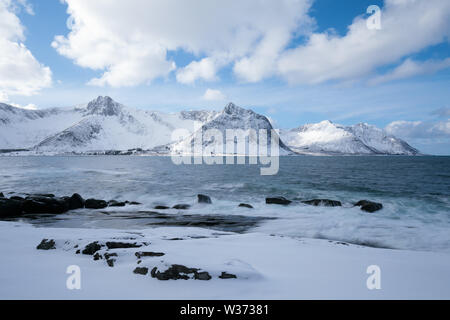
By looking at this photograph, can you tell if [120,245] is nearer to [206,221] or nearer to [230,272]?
[230,272]

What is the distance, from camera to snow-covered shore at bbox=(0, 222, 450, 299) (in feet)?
13.9

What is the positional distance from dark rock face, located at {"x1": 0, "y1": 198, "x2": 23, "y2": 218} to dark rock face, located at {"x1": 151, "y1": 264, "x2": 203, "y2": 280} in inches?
697

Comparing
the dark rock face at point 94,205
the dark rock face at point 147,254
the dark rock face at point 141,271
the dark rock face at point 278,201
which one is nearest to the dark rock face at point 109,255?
the dark rock face at point 147,254

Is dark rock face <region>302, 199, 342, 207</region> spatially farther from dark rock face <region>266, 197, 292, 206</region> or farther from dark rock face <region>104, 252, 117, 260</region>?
dark rock face <region>104, 252, 117, 260</region>

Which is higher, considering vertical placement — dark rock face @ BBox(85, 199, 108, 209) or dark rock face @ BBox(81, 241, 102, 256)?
dark rock face @ BBox(81, 241, 102, 256)

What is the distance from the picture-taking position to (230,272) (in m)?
4.80

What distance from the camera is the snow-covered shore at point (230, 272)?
4230mm

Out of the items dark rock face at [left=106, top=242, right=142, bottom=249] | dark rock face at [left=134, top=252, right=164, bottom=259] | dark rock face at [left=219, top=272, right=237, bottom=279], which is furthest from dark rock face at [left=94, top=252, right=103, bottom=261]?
dark rock face at [left=219, top=272, right=237, bottom=279]

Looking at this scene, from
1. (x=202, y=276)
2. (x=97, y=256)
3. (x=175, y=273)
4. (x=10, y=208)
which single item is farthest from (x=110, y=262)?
(x=10, y=208)

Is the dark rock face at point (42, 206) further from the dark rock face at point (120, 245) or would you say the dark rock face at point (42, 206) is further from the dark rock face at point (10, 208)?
the dark rock face at point (120, 245)

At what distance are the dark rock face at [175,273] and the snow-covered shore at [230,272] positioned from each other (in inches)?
3.7

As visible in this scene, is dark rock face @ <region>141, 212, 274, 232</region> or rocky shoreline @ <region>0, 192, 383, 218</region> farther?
rocky shoreline @ <region>0, 192, 383, 218</region>
